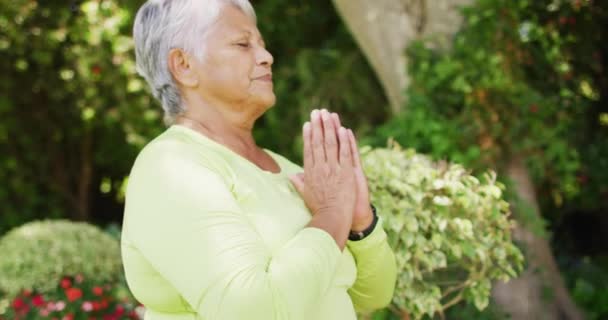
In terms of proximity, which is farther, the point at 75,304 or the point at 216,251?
the point at 75,304

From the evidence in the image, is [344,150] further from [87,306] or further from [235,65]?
[87,306]

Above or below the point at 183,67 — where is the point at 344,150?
below

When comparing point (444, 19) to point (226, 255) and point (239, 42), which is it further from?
point (226, 255)

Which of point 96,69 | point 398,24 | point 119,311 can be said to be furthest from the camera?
point 96,69

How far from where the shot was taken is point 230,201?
5.11 ft

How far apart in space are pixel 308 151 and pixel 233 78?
0.80 ft

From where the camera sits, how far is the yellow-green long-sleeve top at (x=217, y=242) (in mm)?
1466

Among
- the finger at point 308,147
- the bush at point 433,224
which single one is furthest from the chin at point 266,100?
the bush at point 433,224

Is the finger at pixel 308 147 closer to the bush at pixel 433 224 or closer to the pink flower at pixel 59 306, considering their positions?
the bush at pixel 433 224

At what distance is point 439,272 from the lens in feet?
12.0

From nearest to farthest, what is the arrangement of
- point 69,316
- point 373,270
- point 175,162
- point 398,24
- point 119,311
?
1. point 175,162
2. point 373,270
3. point 69,316
4. point 119,311
5. point 398,24

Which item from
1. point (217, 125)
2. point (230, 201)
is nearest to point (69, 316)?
point (217, 125)

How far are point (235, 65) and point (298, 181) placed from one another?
319mm

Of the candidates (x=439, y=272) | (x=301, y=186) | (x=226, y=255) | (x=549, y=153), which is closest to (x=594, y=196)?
(x=549, y=153)
